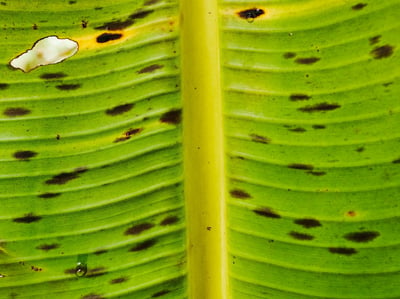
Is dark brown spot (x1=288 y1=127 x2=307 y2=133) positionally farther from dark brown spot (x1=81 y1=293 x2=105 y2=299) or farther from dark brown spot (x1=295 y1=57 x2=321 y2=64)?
dark brown spot (x1=81 y1=293 x2=105 y2=299)

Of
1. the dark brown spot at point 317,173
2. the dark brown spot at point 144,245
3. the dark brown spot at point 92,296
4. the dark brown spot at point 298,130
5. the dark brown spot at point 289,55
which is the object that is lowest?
the dark brown spot at point 92,296

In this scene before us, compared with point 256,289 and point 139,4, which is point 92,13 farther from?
point 256,289

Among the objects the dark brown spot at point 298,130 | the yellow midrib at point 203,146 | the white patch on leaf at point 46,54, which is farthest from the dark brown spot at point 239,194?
the white patch on leaf at point 46,54

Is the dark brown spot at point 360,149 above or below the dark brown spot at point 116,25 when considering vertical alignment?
below

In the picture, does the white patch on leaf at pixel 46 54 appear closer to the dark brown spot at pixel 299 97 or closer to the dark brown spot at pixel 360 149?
the dark brown spot at pixel 299 97

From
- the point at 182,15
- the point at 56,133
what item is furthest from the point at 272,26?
the point at 56,133

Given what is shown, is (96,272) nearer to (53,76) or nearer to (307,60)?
(53,76)

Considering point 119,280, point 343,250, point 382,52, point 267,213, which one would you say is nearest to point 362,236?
point 343,250
